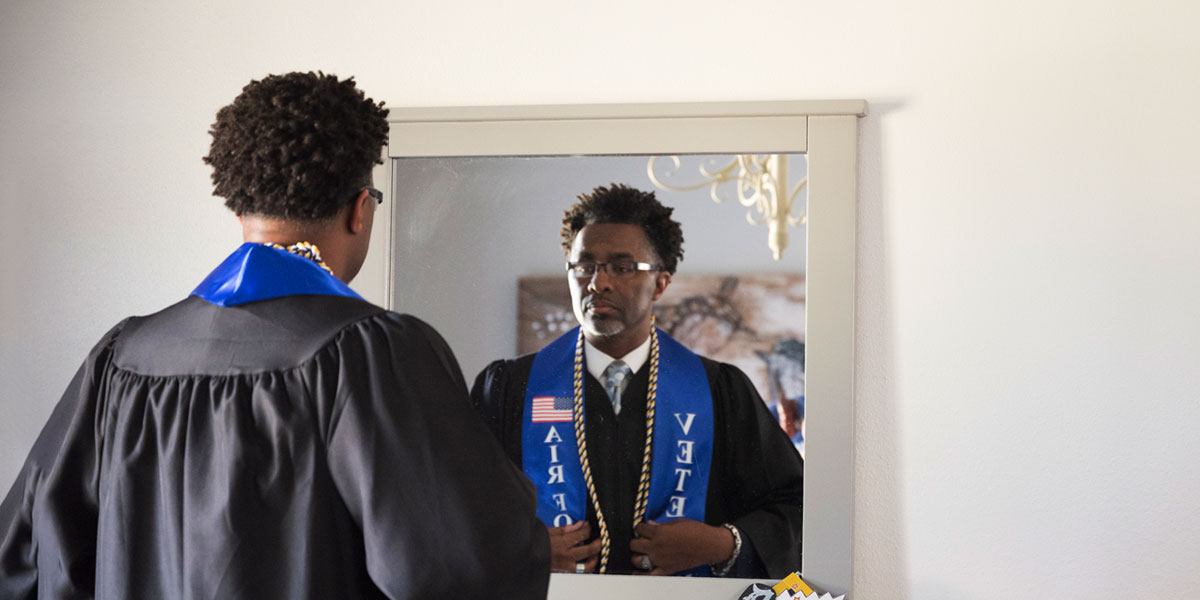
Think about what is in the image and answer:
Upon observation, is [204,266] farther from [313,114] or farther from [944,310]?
[944,310]

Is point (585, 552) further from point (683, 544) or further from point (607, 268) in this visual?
point (607, 268)

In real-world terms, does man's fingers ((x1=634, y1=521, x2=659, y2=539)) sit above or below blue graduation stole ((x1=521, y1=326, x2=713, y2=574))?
below

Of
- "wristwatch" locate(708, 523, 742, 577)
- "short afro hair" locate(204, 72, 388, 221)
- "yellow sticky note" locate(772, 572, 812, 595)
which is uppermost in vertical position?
"short afro hair" locate(204, 72, 388, 221)

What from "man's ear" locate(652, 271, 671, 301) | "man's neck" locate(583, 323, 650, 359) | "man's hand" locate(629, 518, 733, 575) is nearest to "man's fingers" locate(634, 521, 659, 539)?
"man's hand" locate(629, 518, 733, 575)

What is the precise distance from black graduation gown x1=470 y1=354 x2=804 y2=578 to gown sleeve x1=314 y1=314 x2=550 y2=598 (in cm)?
90

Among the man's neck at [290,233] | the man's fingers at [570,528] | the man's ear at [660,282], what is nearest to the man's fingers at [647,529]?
the man's fingers at [570,528]

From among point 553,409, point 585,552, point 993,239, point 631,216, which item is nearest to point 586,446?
point 553,409

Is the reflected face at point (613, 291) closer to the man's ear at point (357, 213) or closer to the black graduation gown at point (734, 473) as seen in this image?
the black graduation gown at point (734, 473)

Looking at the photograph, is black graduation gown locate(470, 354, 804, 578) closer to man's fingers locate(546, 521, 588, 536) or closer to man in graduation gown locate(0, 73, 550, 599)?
man's fingers locate(546, 521, 588, 536)

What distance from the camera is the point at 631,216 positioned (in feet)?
7.00

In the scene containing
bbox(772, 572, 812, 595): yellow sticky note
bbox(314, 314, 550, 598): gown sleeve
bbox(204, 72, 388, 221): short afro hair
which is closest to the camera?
bbox(314, 314, 550, 598): gown sleeve

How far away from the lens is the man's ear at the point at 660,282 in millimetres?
2109

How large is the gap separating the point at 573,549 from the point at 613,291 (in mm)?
493

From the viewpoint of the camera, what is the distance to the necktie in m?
2.11
